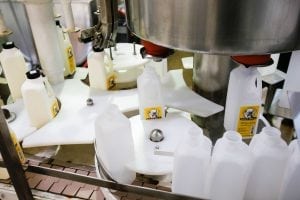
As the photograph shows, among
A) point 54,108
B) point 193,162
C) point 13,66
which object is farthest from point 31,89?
point 193,162

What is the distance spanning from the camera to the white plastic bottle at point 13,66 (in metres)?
1.25

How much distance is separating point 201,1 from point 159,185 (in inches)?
23.8

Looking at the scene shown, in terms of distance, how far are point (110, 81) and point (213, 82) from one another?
546 millimetres

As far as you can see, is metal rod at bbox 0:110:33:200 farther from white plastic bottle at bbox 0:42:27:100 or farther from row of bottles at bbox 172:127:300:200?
white plastic bottle at bbox 0:42:27:100

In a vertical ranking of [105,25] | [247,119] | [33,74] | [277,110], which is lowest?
[277,110]

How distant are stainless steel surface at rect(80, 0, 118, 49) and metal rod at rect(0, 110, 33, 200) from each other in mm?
363

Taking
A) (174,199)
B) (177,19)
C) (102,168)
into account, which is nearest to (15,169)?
(102,168)

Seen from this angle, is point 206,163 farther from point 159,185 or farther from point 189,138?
point 159,185

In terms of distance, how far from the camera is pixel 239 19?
485mm

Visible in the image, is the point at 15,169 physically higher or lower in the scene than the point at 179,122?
higher

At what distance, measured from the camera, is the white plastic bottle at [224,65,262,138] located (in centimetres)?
90

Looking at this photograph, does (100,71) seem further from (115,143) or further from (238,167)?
(238,167)

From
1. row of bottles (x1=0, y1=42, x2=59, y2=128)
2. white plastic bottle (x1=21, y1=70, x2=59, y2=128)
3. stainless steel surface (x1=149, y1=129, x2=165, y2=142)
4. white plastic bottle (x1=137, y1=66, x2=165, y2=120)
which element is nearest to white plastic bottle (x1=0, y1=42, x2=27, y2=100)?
row of bottles (x1=0, y1=42, x2=59, y2=128)

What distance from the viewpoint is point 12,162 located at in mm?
699
